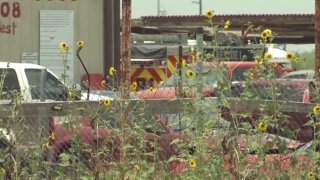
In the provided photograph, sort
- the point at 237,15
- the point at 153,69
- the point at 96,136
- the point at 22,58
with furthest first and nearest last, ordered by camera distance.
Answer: the point at 237,15 < the point at 153,69 < the point at 22,58 < the point at 96,136

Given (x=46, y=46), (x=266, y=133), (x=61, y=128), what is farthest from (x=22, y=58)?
(x=266, y=133)

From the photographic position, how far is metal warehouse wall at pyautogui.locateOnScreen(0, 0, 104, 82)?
16344 millimetres

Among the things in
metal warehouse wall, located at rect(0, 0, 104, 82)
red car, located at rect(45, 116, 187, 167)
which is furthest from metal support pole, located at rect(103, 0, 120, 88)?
red car, located at rect(45, 116, 187, 167)

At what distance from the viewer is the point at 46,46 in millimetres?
16344

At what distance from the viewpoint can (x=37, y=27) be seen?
1656 centimetres

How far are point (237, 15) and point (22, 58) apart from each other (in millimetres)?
13250

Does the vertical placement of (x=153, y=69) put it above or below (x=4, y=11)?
below

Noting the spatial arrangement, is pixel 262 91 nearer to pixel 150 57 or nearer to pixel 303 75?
pixel 303 75

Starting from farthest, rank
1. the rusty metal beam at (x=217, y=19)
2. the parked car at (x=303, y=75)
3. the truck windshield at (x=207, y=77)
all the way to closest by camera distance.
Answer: the rusty metal beam at (x=217, y=19) → the parked car at (x=303, y=75) → the truck windshield at (x=207, y=77)

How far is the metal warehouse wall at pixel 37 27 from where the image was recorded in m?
16.3

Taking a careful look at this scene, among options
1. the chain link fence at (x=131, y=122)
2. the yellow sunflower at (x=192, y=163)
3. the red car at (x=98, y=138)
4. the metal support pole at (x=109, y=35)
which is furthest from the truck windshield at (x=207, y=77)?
the metal support pole at (x=109, y=35)

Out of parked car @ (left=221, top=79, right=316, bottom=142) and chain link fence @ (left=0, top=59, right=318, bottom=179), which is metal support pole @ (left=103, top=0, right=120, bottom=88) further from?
chain link fence @ (left=0, top=59, right=318, bottom=179)

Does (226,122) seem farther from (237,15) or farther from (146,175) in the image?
(237,15)

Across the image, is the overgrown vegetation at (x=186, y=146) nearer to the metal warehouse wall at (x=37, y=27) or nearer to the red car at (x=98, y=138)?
the red car at (x=98, y=138)
